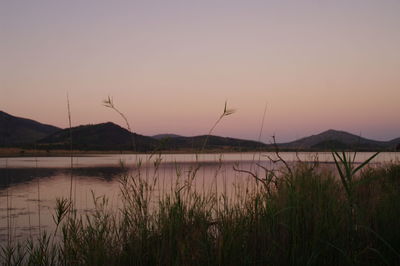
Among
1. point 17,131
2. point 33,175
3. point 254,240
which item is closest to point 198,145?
point 254,240

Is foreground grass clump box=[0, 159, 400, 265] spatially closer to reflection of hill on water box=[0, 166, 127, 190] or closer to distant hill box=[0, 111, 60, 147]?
distant hill box=[0, 111, 60, 147]

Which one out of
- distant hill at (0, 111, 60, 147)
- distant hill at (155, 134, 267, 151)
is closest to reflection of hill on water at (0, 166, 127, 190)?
distant hill at (0, 111, 60, 147)

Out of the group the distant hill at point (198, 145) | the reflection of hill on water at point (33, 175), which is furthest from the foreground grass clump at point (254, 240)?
the reflection of hill on water at point (33, 175)

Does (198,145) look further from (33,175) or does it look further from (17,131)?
(17,131)

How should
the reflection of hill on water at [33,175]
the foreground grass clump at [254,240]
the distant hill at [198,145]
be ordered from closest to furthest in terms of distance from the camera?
the foreground grass clump at [254,240] → the distant hill at [198,145] → the reflection of hill on water at [33,175]

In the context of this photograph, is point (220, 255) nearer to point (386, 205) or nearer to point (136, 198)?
point (136, 198)

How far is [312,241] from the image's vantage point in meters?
2.97

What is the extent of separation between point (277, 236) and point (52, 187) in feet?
39.6

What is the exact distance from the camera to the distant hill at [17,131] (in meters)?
4.15

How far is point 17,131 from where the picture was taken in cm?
11438

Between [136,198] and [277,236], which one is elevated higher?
[136,198]

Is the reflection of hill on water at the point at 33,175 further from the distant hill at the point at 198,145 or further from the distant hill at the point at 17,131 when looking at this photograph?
the distant hill at the point at 198,145

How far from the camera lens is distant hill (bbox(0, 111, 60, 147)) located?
4148 millimetres

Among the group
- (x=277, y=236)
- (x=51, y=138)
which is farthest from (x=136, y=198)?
(x=51, y=138)
